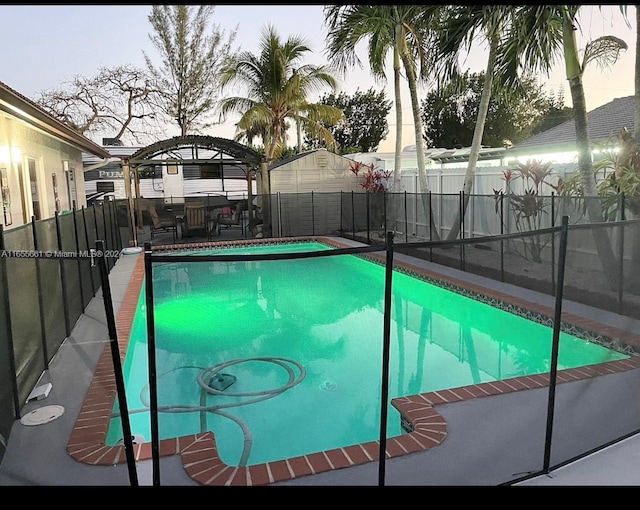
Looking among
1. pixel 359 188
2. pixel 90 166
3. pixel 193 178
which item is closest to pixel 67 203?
pixel 90 166

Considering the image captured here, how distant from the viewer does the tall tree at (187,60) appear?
27672mm

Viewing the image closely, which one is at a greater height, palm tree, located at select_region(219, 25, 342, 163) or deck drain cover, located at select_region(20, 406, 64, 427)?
palm tree, located at select_region(219, 25, 342, 163)

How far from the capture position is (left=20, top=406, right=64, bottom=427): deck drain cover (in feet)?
11.1

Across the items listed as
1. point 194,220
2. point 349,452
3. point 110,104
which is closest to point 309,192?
point 194,220

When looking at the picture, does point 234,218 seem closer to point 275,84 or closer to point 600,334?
point 275,84

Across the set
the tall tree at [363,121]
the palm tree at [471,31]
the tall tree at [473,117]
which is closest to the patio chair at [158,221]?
the palm tree at [471,31]

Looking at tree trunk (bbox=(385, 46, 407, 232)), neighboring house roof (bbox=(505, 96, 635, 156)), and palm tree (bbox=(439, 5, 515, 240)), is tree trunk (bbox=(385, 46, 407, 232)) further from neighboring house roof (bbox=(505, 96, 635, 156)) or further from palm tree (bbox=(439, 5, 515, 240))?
neighboring house roof (bbox=(505, 96, 635, 156))

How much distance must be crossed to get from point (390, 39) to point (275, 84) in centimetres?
663

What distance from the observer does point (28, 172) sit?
345 inches

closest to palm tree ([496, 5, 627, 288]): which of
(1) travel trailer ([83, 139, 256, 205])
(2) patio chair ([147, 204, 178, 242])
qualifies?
(2) patio chair ([147, 204, 178, 242])

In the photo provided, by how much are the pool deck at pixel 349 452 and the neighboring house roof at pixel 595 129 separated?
382 inches

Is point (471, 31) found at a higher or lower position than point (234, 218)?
higher

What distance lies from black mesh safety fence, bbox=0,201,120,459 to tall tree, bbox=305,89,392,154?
36.6 meters
